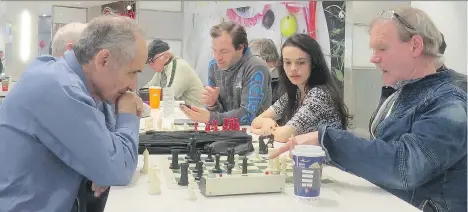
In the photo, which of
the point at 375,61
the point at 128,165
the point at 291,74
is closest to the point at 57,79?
the point at 128,165

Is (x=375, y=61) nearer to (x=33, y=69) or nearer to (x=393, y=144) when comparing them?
(x=393, y=144)

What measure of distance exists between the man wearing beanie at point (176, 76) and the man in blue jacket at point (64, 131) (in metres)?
2.84

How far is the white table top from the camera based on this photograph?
1.25 metres

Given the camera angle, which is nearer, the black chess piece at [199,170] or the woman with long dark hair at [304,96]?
the black chess piece at [199,170]

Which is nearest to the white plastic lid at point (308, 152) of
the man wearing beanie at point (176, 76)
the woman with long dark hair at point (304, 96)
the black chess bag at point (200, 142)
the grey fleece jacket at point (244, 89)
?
the black chess bag at point (200, 142)

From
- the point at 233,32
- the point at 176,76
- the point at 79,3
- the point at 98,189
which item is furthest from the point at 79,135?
the point at 79,3

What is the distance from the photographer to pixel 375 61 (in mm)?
1711

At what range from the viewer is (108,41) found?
1.49m

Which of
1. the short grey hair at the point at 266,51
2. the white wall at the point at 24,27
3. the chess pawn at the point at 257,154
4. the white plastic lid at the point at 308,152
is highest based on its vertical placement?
the white wall at the point at 24,27

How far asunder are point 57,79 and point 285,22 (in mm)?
4355

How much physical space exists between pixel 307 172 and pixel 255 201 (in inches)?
6.7

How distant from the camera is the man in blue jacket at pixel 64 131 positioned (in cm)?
133

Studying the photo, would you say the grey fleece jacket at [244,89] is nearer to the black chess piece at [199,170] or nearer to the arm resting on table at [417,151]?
the black chess piece at [199,170]

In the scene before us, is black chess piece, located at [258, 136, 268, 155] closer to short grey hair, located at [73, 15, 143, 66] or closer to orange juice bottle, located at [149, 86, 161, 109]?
short grey hair, located at [73, 15, 143, 66]
